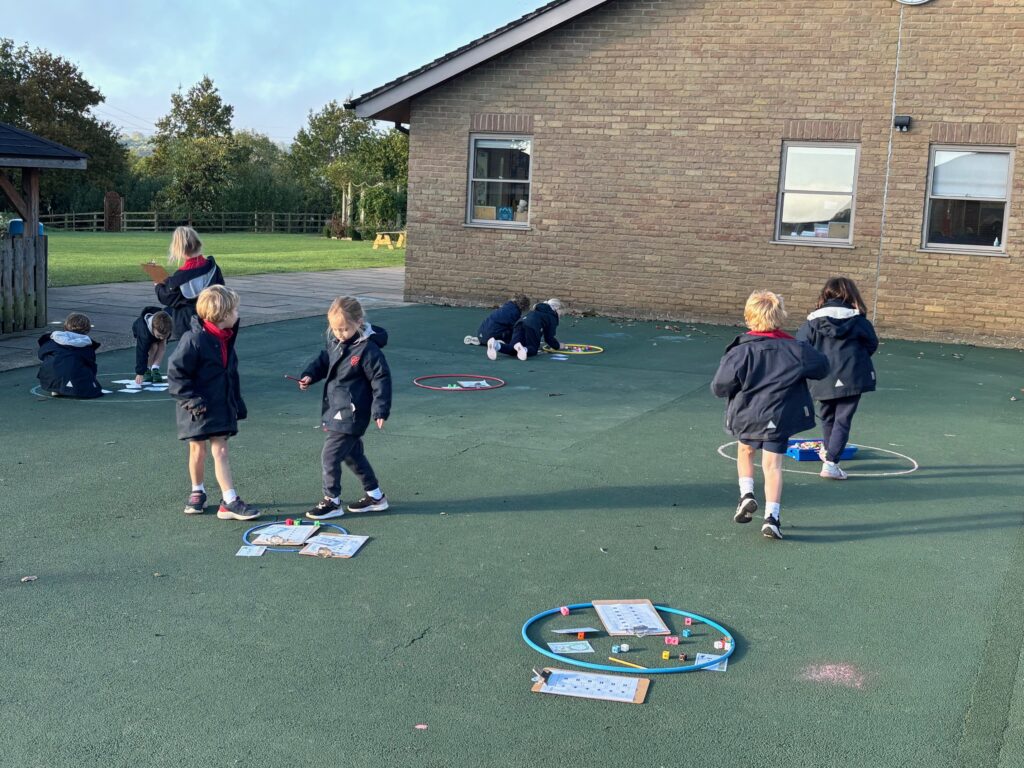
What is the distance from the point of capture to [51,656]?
4.68 m

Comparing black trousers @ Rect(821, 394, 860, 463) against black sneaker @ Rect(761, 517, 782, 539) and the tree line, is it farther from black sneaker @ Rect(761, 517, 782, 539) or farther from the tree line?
the tree line

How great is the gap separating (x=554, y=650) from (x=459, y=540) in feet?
5.47

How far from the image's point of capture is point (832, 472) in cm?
820

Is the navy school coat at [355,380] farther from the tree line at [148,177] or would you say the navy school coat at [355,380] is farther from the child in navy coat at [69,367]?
the tree line at [148,177]

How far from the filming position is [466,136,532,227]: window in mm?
19734

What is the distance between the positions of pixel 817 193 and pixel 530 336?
22.0 ft

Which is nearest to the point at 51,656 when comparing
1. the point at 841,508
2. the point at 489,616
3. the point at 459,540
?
the point at 489,616

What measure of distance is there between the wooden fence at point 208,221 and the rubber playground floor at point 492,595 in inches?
2071

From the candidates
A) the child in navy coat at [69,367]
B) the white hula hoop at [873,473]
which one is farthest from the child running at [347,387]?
the child in navy coat at [69,367]

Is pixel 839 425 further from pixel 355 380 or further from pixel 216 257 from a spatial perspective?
pixel 216 257

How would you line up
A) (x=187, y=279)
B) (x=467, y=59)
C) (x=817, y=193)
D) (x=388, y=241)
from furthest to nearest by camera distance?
(x=388, y=241) < (x=467, y=59) < (x=817, y=193) < (x=187, y=279)

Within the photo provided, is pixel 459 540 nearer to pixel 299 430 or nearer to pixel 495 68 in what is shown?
pixel 299 430

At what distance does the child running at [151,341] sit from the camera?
433 inches

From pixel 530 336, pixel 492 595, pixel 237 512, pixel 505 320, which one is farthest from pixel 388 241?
pixel 492 595
